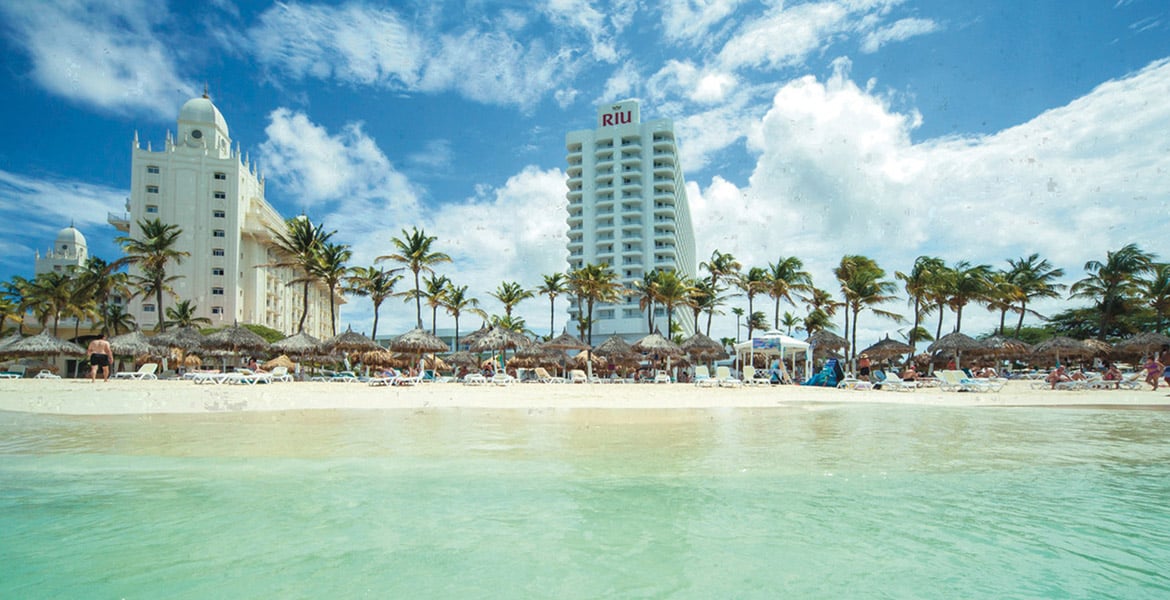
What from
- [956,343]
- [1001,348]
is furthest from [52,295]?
[1001,348]

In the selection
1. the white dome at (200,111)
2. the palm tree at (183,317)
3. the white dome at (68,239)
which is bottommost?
the palm tree at (183,317)

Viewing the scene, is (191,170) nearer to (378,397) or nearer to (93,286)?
(93,286)

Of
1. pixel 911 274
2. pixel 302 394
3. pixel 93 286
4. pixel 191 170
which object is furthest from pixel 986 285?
pixel 191 170

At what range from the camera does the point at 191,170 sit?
5291 cm

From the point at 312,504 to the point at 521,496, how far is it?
167 centimetres

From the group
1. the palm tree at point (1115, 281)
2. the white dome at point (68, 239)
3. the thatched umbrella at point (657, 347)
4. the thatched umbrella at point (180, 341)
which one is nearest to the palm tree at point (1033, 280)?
the palm tree at point (1115, 281)

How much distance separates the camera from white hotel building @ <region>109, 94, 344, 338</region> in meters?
51.6

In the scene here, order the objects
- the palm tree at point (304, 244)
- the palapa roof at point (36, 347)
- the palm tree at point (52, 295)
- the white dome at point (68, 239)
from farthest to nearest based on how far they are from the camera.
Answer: the white dome at point (68, 239), the palm tree at point (52, 295), the palm tree at point (304, 244), the palapa roof at point (36, 347)

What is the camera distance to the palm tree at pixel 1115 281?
38.2 m

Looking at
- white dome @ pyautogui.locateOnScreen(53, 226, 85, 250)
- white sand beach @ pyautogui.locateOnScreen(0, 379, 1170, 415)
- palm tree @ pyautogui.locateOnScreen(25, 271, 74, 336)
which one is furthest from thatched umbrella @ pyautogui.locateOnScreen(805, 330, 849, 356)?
white dome @ pyautogui.locateOnScreen(53, 226, 85, 250)

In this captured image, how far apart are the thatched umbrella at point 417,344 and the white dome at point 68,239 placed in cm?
6159

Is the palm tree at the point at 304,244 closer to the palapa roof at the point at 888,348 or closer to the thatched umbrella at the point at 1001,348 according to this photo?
the palapa roof at the point at 888,348

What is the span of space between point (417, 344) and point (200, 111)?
4026cm

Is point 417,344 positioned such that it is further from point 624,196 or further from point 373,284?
point 624,196
